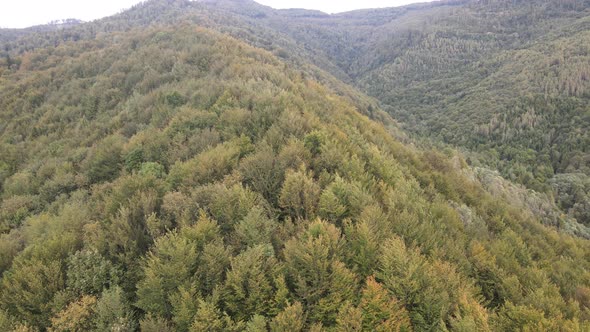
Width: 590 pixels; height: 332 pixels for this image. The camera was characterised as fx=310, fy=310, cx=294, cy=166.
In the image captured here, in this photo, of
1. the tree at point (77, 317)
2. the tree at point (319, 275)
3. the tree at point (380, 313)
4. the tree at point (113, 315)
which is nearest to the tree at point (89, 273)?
the tree at point (77, 317)

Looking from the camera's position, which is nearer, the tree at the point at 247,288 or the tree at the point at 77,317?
the tree at the point at 77,317

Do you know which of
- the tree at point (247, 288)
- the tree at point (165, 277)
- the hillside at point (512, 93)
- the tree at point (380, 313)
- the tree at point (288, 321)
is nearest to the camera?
the tree at point (288, 321)

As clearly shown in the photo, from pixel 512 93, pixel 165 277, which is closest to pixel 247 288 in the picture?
pixel 165 277

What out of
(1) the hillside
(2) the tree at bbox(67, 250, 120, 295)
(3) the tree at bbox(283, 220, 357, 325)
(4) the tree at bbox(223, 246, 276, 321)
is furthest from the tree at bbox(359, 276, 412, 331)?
(1) the hillside

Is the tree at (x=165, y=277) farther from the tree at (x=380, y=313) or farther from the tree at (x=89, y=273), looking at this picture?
the tree at (x=380, y=313)

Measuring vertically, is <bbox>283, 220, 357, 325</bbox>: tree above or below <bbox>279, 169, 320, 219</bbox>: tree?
below

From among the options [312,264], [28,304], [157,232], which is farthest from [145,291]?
[312,264]

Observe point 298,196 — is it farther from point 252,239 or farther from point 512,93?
point 512,93

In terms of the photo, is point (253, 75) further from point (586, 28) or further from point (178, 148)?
point (586, 28)

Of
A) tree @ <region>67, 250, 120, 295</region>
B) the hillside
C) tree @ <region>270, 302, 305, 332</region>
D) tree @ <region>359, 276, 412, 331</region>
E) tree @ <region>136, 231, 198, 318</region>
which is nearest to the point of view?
tree @ <region>270, 302, 305, 332</region>

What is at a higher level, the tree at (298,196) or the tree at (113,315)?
the tree at (298,196)

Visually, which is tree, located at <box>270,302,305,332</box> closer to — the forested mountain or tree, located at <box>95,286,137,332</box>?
the forested mountain
